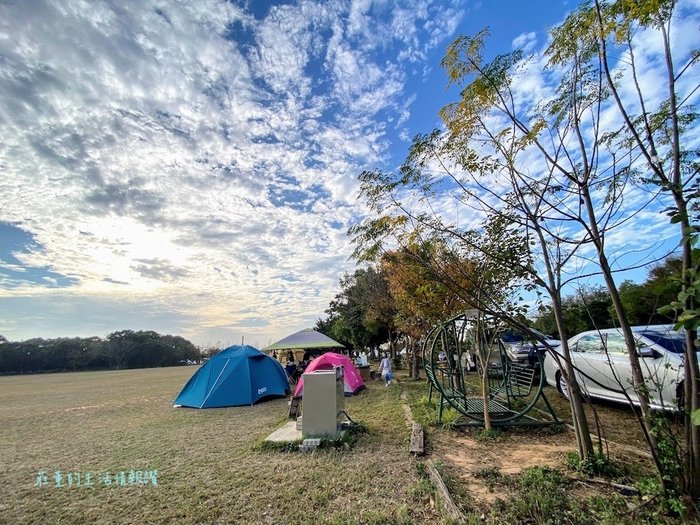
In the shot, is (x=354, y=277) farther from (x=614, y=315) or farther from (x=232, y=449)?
(x=614, y=315)

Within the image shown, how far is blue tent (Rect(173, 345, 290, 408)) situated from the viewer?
967 centimetres

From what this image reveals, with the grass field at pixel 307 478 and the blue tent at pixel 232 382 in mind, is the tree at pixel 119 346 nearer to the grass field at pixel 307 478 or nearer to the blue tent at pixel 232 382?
the blue tent at pixel 232 382

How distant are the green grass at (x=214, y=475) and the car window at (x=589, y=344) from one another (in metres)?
3.96

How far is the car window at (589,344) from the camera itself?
6230 millimetres

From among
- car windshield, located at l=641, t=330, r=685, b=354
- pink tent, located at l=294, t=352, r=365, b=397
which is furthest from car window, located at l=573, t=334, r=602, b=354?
pink tent, located at l=294, t=352, r=365, b=397

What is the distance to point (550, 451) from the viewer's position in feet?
14.1

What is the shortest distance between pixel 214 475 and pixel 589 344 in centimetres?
710

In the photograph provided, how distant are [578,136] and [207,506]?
5507 millimetres

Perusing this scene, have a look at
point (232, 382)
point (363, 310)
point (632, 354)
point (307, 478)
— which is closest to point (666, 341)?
point (632, 354)

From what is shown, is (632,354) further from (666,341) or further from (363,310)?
(363,310)

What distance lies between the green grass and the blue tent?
1.97m

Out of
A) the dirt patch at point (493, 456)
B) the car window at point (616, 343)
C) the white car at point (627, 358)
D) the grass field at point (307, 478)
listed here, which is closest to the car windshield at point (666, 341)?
the white car at point (627, 358)

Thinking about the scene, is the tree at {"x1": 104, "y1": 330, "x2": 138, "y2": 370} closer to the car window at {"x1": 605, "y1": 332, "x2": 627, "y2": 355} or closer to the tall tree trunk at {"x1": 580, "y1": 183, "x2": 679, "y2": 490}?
the car window at {"x1": 605, "y1": 332, "x2": 627, "y2": 355}

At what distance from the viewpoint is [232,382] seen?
994cm
